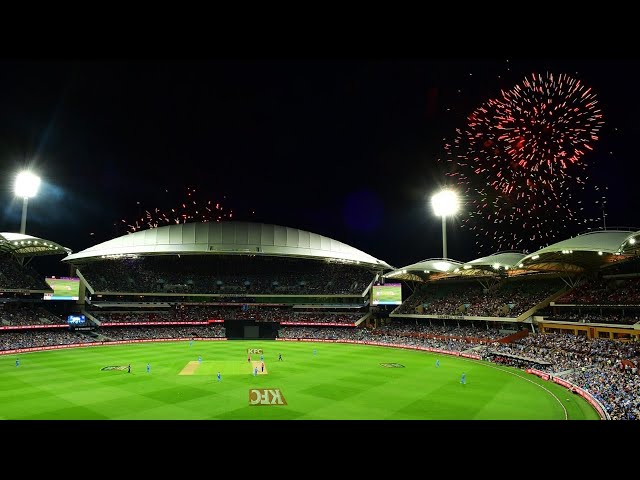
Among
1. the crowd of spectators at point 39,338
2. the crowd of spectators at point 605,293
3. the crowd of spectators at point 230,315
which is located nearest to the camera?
the crowd of spectators at point 605,293

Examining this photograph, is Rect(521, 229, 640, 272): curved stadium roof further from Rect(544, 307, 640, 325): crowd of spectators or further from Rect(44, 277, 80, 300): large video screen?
Rect(44, 277, 80, 300): large video screen

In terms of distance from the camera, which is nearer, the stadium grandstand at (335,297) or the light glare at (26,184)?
the stadium grandstand at (335,297)

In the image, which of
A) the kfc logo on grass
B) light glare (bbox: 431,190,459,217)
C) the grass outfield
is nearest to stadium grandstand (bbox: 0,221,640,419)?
the grass outfield

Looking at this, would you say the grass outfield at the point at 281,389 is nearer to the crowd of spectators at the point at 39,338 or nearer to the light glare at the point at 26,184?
the crowd of spectators at the point at 39,338

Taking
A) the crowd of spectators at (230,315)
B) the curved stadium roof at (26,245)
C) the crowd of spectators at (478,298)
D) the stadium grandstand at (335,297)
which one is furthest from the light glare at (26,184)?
the crowd of spectators at (478,298)
